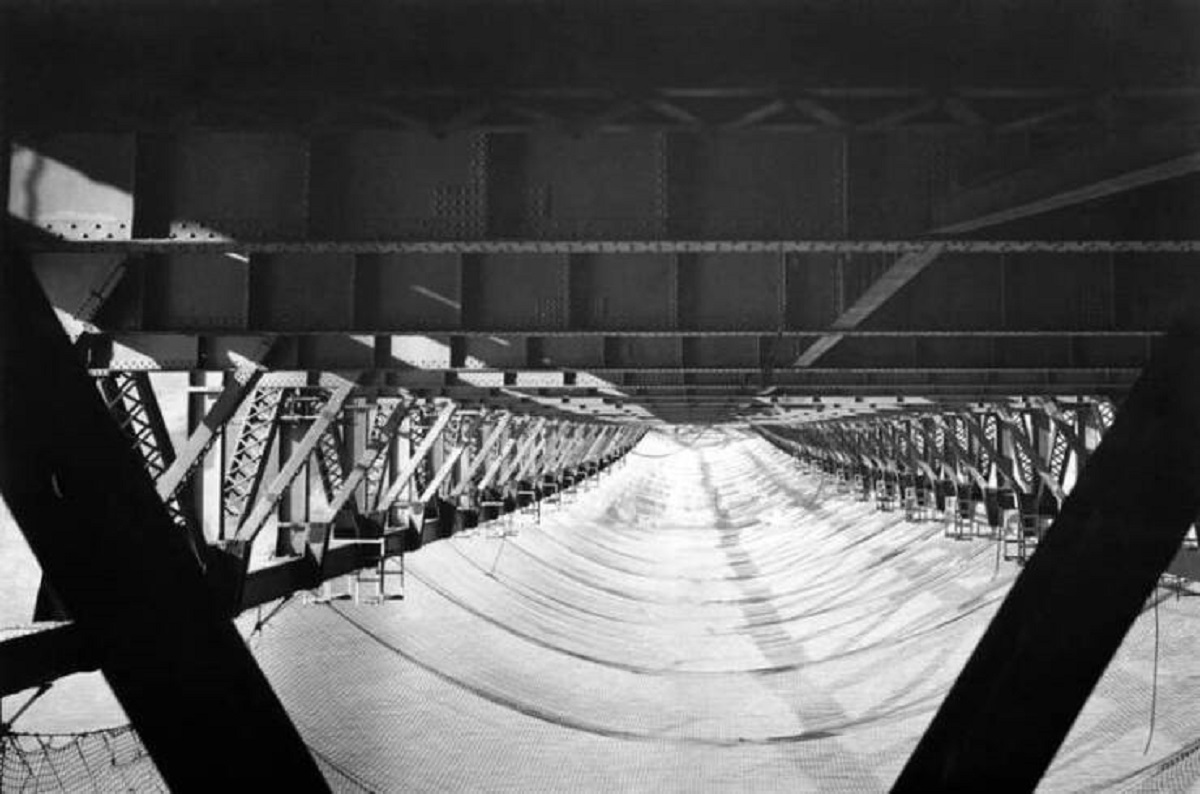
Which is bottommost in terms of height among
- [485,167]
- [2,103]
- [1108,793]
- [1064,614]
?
[1108,793]

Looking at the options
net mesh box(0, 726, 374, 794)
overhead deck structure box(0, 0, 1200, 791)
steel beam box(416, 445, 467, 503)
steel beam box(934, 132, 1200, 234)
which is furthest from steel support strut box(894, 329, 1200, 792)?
steel beam box(416, 445, 467, 503)

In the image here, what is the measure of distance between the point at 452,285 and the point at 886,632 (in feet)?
87.3

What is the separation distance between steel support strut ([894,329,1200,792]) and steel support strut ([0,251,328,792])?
1786 mm

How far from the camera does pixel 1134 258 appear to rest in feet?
32.4

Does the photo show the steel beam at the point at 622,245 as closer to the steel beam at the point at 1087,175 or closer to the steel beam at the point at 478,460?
the steel beam at the point at 1087,175

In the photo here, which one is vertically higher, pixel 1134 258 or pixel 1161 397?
pixel 1134 258

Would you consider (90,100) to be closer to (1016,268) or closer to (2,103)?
(2,103)

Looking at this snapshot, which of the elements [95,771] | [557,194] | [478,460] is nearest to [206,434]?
[557,194]

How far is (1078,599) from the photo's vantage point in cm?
332

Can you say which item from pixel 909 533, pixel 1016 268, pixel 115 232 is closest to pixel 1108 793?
pixel 1016 268

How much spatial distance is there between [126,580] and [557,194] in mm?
4133

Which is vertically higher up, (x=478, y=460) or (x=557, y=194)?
(x=557, y=194)

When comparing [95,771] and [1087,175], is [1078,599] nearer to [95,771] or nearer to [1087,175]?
[1087,175]

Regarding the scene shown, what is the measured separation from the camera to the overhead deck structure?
13.0ft
